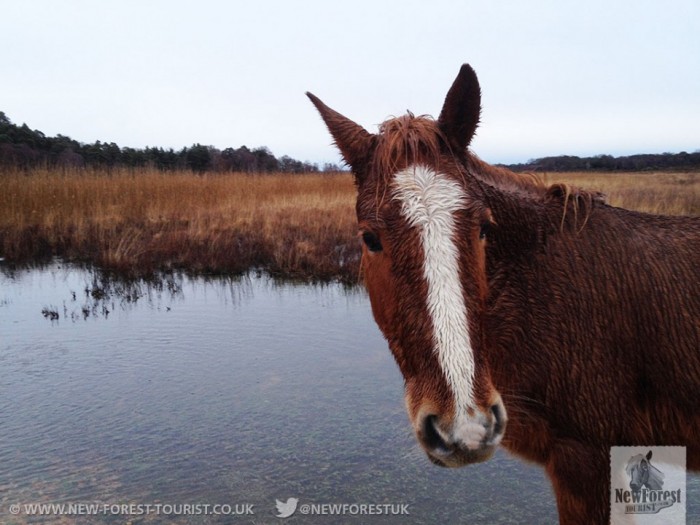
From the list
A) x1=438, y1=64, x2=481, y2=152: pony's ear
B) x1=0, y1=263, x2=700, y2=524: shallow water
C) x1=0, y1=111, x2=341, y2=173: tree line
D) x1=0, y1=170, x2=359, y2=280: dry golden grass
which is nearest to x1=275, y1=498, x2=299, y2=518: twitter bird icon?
x1=0, y1=263, x2=700, y2=524: shallow water

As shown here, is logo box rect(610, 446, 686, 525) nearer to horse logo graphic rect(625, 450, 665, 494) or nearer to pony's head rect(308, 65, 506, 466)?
horse logo graphic rect(625, 450, 665, 494)

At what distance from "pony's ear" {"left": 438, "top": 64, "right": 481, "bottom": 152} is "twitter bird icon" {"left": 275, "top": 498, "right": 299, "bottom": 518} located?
9.11 ft

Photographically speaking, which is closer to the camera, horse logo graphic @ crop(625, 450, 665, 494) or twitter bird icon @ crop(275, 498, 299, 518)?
horse logo graphic @ crop(625, 450, 665, 494)

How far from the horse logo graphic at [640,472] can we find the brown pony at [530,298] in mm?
104

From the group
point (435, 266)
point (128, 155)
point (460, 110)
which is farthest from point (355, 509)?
point (128, 155)

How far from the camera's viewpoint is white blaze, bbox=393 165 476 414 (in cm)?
171

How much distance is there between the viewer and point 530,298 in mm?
2438

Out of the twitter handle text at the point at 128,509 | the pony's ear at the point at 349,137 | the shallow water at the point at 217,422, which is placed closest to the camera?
the pony's ear at the point at 349,137

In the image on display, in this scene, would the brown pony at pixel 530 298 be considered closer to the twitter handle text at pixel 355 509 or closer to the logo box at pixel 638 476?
the logo box at pixel 638 476

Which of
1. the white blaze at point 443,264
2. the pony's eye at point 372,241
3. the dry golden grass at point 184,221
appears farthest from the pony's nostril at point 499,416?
the dry golden grass at point 184,221

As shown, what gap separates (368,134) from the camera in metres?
2.46

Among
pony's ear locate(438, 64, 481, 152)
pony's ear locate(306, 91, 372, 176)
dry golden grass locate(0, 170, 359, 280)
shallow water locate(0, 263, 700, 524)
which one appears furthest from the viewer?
dry golden grass locate(0, 170, 359, 280)

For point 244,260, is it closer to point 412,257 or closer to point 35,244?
point 35,244

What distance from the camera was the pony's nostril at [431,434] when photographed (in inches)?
67.7
